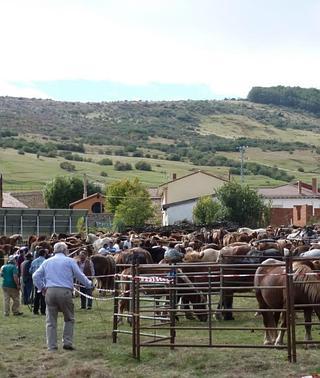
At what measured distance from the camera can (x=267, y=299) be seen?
1591cm

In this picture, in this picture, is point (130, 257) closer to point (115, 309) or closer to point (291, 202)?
point (115, 309)

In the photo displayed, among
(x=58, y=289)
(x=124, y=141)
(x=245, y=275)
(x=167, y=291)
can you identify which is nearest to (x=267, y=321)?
(x=245, y=275)

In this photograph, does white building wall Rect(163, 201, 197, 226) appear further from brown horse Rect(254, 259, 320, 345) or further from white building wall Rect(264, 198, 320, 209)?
brown horse Rect(254, 259, 320, 345)

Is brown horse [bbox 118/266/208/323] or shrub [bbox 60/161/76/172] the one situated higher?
shrub [bbox 60/161/76/172]

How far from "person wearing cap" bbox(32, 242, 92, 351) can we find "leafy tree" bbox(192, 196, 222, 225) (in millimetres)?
61435

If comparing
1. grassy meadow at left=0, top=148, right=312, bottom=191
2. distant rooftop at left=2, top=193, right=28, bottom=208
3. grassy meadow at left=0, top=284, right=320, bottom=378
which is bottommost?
grassy meadow at left=0, top=284, right=320, bottom=378

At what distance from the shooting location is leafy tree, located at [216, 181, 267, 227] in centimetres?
7631

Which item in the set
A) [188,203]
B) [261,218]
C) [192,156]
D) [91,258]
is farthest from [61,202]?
[91,258]

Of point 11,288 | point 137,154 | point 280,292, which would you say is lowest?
point 11,288

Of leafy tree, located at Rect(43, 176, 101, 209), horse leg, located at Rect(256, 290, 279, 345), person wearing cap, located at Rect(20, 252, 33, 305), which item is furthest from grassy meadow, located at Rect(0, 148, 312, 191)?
horse leg, located at Rect(256, 290, 279, 345)

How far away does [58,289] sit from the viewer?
1545cm

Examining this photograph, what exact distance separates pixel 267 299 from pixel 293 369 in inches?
104

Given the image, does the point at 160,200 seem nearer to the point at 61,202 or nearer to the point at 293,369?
the point at 61,202

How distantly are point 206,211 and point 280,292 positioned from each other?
61974mm
